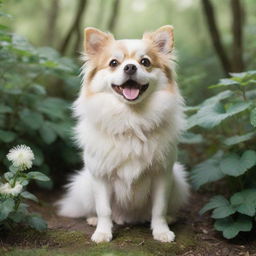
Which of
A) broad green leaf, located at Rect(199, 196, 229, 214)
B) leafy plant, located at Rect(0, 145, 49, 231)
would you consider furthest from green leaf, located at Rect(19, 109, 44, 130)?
broad green leaf, located at Rect(199, 196, 229, 214)

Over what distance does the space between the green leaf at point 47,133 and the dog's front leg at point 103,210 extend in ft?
4.35

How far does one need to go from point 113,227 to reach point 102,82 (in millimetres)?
1303

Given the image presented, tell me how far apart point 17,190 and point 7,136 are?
1.51 metres

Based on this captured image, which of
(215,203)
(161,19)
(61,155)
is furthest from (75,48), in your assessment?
(215,203)

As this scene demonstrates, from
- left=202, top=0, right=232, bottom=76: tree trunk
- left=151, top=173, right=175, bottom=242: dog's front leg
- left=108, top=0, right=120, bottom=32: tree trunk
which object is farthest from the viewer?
left=108, top=0, right=120, bottom=32: tree trunk

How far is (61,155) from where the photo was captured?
4.87m

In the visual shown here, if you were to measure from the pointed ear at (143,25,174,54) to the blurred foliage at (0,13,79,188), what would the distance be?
1.28 m

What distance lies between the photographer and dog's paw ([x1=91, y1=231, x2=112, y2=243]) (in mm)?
3016

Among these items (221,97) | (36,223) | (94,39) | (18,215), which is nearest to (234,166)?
(221,97)

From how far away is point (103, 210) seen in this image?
312cm

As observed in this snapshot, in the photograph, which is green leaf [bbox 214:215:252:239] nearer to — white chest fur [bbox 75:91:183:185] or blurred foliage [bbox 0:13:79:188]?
white chest fur [bbox 75:91:183:185]

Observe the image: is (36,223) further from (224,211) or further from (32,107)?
(32,107)

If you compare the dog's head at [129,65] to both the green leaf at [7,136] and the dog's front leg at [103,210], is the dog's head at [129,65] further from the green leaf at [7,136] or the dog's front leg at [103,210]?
the green leaf at [7,136]

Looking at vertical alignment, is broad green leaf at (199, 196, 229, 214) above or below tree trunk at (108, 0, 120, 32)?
below
